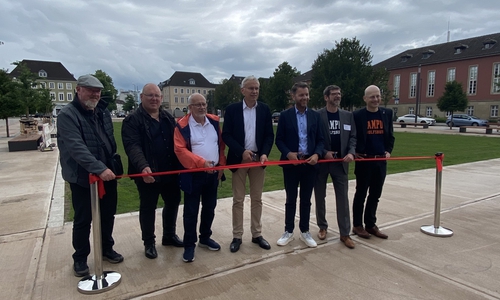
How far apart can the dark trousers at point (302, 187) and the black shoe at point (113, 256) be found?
6.72 ft

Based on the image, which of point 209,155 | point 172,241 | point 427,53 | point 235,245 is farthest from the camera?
point 427,53

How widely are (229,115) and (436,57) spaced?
66.6 m

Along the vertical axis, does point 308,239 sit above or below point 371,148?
below

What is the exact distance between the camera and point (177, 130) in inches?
143

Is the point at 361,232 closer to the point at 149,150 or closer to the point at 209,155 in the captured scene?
the point at 209,155

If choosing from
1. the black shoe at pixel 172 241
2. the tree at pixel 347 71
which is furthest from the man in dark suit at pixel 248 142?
the tree at pixel 347 71

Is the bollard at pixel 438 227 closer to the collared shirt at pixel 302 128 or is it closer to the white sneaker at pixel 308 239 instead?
the white sneaker at pixel 308 239

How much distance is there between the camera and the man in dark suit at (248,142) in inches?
154

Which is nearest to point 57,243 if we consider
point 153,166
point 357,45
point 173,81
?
point 153,166

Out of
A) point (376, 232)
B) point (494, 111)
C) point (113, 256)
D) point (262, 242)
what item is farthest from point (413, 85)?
point (113, 256)

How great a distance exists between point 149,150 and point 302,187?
195 cm

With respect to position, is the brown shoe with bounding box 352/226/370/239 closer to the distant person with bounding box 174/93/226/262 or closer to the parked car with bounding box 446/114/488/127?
the distant person with bounding box 174/93/226/262

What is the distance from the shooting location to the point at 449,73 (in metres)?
56.0

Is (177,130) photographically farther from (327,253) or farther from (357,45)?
(357,45)
